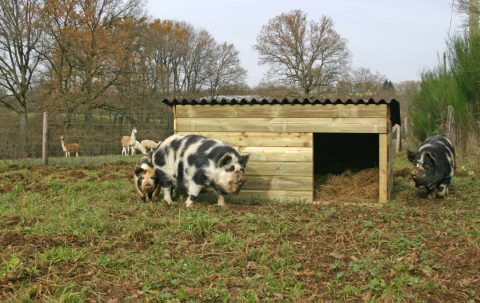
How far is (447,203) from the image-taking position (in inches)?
324

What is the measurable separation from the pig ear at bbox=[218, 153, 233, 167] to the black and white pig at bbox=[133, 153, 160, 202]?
1.35 metres

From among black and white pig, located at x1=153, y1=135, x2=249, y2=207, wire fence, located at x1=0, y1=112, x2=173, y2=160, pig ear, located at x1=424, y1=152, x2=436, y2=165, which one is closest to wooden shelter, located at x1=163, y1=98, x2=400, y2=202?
pig ear, located at x1=424, y1=152, x2=436, y2=165

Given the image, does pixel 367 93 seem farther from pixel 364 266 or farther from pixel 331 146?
pixel 364 266

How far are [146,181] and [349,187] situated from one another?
12.7 feet

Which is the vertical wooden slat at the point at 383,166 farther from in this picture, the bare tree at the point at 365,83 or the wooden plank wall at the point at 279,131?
the bare tree at the point at 365,83

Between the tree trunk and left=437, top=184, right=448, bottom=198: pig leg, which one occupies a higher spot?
the tree trunk

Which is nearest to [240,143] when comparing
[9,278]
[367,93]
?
[9,278]

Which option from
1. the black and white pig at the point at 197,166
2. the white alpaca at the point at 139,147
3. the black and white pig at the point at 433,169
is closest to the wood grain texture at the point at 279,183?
the black and white pig at the point at 197,166

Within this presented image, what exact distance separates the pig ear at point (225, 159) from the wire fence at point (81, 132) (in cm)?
1151

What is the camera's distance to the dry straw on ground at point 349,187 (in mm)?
8695

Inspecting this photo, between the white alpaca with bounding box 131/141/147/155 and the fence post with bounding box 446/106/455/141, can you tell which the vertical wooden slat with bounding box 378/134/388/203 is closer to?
the fence post with bounding box 446/106/455/141

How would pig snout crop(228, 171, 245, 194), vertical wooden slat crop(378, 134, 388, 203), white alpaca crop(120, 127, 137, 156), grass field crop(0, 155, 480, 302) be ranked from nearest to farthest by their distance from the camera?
grass field crop(0, 155, 480, 302) → pig snout crop(228, 171, 245, 194) → vertical wooden slat crop(378, 134, 388, 203) → white alpaca crop(120, 127, 137, 156)

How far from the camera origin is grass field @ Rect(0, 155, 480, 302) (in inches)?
167

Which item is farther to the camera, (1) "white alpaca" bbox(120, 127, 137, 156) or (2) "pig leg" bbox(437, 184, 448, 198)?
(1) "white alpaca" bbox(120, 127, 137, 156)
